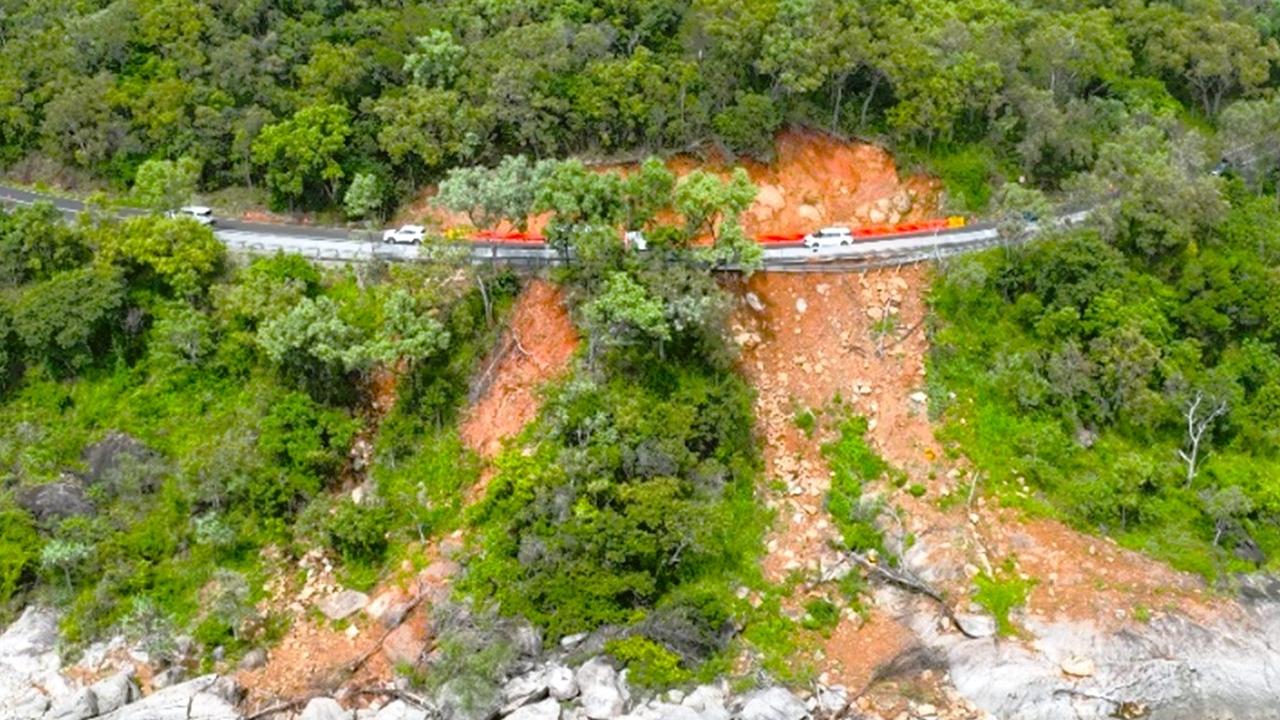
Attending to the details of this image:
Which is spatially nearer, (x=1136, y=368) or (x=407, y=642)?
(x=407, y=642)

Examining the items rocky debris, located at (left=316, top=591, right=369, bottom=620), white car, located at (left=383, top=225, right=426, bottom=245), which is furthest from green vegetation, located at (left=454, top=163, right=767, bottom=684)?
white car, located at (left=383, top=225, right=426, bottom=245)

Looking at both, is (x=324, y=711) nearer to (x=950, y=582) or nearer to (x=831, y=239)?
(x=950, y=582)

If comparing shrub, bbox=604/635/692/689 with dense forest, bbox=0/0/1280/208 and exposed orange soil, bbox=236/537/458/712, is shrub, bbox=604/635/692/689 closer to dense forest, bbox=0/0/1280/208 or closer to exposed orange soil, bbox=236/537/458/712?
exposed orange soil, bbox=236/537/458/712

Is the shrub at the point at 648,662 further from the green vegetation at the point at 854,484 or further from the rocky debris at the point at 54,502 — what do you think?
the rocky debris at the point at 54,502

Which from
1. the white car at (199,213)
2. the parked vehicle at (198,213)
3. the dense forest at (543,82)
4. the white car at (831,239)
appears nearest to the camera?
the white car at (831,239)

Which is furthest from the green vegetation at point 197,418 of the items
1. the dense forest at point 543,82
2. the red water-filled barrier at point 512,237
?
the dense forest at point 543,82

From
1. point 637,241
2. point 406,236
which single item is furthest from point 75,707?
point 637,241

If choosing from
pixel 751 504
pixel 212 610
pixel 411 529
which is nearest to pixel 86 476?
pixel 212 610
